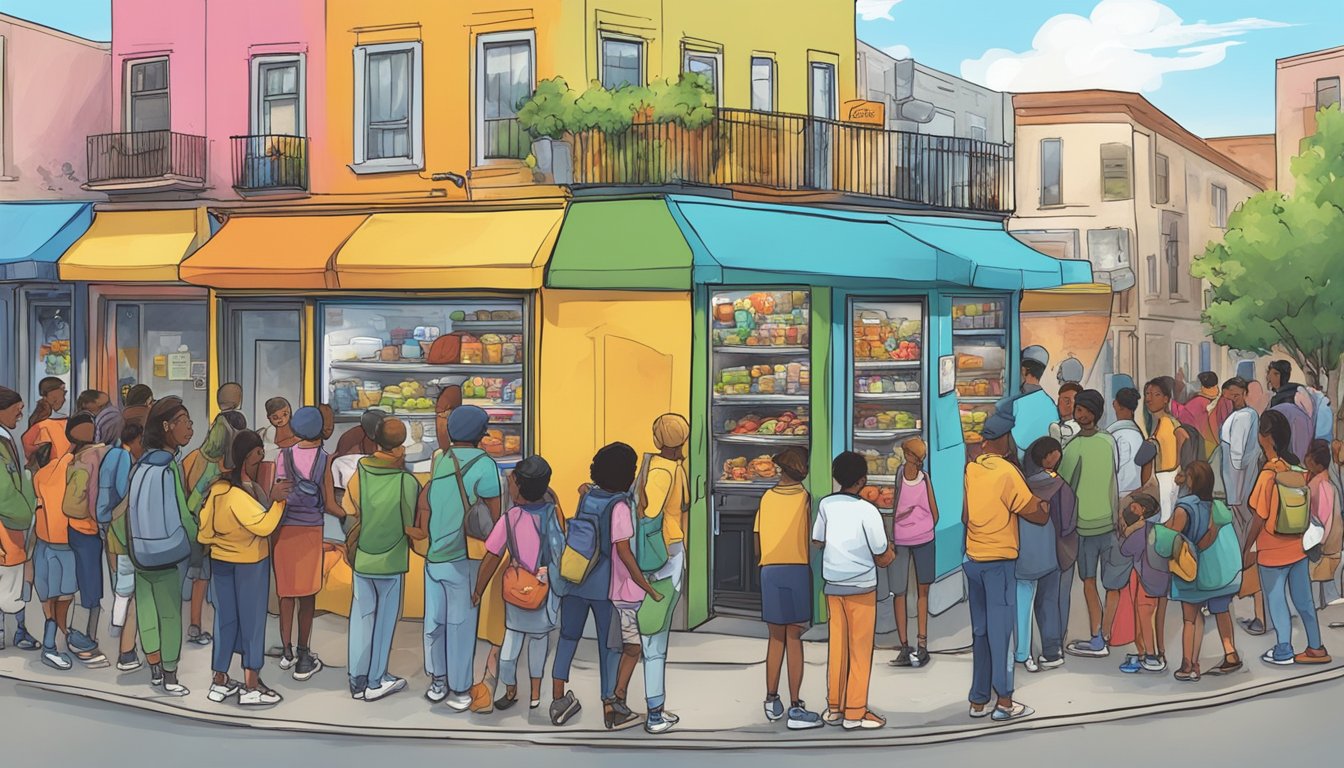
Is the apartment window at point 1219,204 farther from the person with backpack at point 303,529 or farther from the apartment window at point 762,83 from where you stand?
the person with backpack at point 303,529

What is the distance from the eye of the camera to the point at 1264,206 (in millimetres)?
27703

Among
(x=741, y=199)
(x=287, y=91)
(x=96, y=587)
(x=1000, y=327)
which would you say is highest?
(x=287, y=91)

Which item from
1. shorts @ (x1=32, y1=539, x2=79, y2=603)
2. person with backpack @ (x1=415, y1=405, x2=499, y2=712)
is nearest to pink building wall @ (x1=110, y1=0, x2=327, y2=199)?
shorts @ (x1=32, y1=539, x2=79, y2=603)

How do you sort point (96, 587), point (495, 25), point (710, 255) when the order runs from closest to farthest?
point (96, 587), point (710, 255), point (495, 25)

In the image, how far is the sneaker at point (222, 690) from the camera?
26.9 ft

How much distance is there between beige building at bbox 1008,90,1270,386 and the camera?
30.5 m

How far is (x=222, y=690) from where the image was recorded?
324 inches

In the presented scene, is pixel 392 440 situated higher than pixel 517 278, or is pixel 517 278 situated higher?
pixel 517 278

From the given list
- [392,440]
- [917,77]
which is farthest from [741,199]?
[917,77]

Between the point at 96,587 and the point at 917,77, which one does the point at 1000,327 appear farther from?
the point at 917,77

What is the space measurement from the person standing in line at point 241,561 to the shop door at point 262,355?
5.05m

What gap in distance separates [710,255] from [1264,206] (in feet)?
73.6

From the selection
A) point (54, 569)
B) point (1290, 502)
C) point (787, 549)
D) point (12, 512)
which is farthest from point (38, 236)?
point (1290, 502)

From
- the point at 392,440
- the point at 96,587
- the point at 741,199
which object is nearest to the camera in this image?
the point at 392,440
